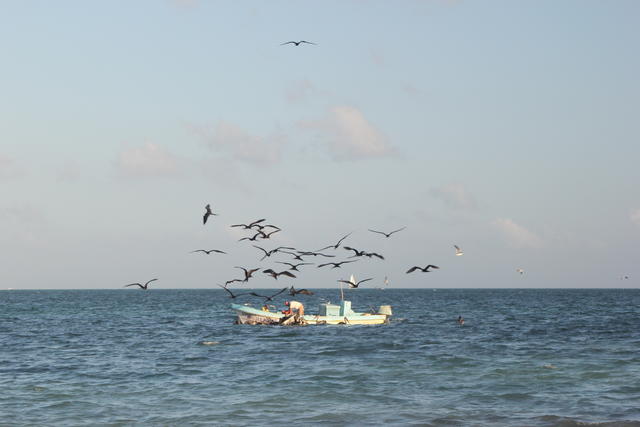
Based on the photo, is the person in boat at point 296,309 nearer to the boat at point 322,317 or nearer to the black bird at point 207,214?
the boat at point 322,317

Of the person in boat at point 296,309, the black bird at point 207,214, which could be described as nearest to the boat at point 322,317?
the person in boat at point 296,309

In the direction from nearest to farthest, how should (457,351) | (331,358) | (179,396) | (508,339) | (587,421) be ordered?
(587,421), (179,396), (331,358), (457,351), (508,339)

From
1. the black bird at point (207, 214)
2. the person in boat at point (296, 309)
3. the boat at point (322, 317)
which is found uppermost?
the black bird at point (207, 214)

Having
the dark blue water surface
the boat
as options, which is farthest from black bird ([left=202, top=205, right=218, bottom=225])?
the boat

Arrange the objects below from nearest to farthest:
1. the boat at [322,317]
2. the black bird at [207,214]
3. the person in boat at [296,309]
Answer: the black bird at [207,214] → the boat at [322,317] → the person in boat at [296,309]

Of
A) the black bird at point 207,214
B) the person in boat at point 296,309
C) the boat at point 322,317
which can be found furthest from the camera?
the person in boat at point 296,309

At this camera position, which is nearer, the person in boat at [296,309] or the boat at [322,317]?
the boat at [322,317]

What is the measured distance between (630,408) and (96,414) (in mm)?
20231

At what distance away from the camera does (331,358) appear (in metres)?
48.0

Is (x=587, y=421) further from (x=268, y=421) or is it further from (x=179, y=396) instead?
(x=179, y=396)

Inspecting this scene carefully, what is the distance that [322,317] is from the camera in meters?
75.4

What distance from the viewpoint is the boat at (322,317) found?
247 ft

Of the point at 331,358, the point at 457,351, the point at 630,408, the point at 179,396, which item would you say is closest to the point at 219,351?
the point at 331,358

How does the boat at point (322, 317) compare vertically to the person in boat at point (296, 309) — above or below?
below
